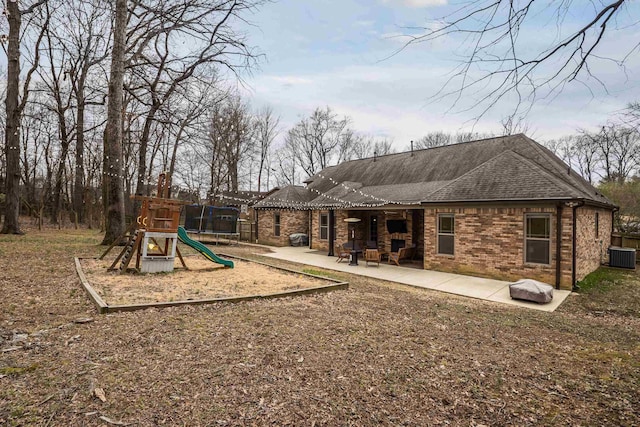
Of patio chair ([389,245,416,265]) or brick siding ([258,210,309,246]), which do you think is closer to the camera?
patio chair ([389,245,416,265])

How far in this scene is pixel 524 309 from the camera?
691cm

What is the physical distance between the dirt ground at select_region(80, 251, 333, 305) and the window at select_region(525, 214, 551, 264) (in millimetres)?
6027

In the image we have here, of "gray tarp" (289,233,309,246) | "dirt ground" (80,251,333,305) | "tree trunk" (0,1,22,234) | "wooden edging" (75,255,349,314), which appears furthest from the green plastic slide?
"tree trunk" (0,1,22,234)

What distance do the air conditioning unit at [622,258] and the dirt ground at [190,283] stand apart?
12.1m

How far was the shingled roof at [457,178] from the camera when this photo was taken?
9845mm

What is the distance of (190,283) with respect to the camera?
708 centimetres

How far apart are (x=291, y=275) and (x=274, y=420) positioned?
6.31m

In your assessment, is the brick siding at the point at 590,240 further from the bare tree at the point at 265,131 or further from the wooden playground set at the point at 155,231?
the bare tree at the point at 265,131

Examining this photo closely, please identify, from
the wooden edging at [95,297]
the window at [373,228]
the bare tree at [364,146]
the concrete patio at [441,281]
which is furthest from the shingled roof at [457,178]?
the bare tree at [364,146]

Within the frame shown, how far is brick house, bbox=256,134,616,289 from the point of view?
9.06 metres

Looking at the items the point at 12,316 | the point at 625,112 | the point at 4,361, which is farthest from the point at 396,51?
the point at 12,316

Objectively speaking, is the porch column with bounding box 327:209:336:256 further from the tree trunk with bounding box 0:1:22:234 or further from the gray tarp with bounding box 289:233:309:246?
the tree trunk with bounding box 0:1:22:234

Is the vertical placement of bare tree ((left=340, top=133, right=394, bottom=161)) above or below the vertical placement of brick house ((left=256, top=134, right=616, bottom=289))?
above

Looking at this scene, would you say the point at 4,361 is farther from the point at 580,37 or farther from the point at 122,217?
the point at 122,217
